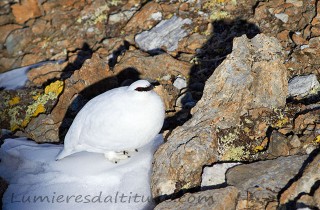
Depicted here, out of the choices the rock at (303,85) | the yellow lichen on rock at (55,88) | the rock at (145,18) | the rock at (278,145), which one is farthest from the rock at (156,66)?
the rock at (278,145)

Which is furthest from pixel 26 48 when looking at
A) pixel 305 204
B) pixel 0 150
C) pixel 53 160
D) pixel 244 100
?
pixel 305 204

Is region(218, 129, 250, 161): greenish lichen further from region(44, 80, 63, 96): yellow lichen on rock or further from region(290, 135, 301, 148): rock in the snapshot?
region(44, 80, 63, 96): yellow lichen on rock

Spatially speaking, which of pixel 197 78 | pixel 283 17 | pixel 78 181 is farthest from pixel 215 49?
pixel 78 181

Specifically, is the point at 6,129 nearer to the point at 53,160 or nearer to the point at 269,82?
the point at 53,160

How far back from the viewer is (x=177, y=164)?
19.0 feet

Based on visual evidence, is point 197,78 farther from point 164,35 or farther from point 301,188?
point 301,188

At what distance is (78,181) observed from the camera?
634 centimetres

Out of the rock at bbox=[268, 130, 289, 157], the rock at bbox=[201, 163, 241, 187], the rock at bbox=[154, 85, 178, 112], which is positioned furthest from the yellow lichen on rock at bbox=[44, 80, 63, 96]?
the rock at bbox=[268, 130, 289, 157]

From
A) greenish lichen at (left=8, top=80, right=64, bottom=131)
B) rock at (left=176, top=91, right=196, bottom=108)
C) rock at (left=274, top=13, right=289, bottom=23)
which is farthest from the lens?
rock at (left=274, top=13, right=289, bottom=23)

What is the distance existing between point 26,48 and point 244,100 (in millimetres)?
5958

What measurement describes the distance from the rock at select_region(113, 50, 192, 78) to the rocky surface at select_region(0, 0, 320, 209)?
2 cm

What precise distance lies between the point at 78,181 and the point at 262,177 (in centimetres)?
230

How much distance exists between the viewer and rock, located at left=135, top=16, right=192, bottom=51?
9.02 meters

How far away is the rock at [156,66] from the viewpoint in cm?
812
